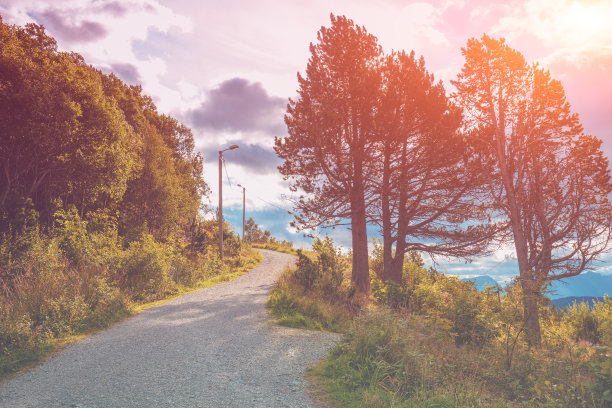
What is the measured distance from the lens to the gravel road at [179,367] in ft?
14.3

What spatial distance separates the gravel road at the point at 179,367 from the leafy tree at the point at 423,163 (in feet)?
28.2

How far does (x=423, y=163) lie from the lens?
545 inches

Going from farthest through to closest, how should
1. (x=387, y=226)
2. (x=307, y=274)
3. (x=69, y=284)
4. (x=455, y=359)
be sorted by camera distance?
1. (x=387, y=226)
2. (x=307, y=274)
3. (x=69, y=284)
4. (x=455, y=359)

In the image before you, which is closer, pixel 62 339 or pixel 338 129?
pixel 62 339

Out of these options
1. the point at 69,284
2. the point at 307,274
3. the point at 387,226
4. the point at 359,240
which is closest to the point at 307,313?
the point at 307,274

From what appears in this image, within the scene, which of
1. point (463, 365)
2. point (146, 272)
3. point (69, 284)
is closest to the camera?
point (463, 365)

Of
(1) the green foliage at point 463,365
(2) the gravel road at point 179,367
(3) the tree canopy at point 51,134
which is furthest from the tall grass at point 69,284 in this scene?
(1) the green foliage at point 463,365

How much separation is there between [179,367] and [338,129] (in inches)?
438

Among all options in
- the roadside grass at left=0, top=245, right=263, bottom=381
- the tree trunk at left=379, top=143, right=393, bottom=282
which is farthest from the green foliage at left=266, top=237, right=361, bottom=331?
the roadside grass at left=0, top=245, right=263, bottom=381

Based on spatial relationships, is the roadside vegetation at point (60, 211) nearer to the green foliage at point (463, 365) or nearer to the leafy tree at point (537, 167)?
the green foliage at point (463, 365)

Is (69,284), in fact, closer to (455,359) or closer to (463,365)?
(455,359)

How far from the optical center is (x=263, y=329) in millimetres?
7801

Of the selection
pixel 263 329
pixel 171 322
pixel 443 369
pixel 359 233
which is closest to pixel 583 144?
pixel 359 233

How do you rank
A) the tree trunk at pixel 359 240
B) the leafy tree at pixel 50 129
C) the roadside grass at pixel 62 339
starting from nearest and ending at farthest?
the roadside grass at pixel 62 339
the leafy tree at pixel 50 129
the tree trunk at pixel 359 240
